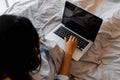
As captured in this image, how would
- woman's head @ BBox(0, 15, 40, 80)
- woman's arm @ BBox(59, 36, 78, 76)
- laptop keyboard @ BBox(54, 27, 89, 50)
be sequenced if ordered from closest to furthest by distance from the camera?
1. woman's head @ BBox(0, 15, 40, 80)
2. woman's arm @ BBox(59, 36, 78, 76)
3. laptop keyboard @ BBox(54, 27, 89, 50)

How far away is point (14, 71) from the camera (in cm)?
70

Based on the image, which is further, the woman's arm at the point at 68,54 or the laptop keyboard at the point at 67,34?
the laptop keyboard at the point at 67,34

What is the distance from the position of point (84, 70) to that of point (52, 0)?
1.96 ft

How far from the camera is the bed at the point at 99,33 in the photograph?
0.99m

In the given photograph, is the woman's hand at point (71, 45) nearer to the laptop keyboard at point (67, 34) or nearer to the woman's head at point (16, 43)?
the laptop keyboard at point (67, 34)

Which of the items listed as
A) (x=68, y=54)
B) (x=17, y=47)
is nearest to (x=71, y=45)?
(x=68, y=54)

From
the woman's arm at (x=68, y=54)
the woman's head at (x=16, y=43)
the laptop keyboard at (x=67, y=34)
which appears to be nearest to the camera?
the woman's head at (x=16, y=43)

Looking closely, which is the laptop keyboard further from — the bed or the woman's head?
the woman's head

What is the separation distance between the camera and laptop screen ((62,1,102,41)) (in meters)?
1.02

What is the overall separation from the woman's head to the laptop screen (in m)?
0.44

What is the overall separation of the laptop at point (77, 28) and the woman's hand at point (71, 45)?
30 mm

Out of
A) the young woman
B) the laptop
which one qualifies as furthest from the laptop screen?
the young woman

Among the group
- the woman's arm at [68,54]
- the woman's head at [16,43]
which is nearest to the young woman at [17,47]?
the woman's head at [16,43]

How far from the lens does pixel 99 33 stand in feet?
3.59
